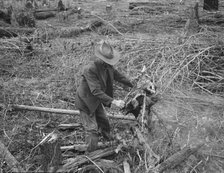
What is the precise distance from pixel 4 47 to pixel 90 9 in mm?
6149

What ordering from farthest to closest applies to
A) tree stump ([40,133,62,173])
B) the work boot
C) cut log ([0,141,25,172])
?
the work boot
cut log ([0,141,25,172])
tree stump ([40,133,62,173])

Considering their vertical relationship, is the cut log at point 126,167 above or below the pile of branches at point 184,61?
below

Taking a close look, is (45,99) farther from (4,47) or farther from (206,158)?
(206,158)

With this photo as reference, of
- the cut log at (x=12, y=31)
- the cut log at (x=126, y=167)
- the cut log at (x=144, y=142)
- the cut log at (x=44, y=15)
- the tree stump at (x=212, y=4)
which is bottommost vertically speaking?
the cut log at (x=126, y=167)

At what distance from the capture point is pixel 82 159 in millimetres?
3523

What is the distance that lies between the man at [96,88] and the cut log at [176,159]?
82cm

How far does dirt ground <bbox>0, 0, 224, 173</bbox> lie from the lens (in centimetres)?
384

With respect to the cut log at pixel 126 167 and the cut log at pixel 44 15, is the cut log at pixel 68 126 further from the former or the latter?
the cut log at pixel 44 15

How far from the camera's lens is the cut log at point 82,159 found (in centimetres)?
336

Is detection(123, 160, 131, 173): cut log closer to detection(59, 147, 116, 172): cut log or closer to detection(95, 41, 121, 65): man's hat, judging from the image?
detection(59, 147, 116, 172): cut log

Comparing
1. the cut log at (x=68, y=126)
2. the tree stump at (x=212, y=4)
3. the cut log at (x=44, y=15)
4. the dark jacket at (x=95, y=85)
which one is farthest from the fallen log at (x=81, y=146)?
the cut log at (x=44, y=15)

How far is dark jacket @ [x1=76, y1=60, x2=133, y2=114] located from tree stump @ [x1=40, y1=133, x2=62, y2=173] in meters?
0.72

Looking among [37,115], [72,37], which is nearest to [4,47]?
[72,37]

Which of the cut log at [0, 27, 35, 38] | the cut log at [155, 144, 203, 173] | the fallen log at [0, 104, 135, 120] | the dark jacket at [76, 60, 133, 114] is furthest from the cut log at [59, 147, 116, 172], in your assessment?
the cut log at [0, 27, 35, 38]
